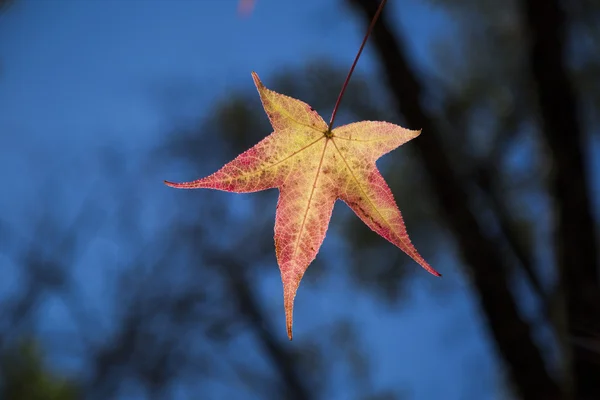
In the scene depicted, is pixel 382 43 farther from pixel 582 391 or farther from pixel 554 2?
pixel 582 391

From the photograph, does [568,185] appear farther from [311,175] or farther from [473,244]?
[311,175]

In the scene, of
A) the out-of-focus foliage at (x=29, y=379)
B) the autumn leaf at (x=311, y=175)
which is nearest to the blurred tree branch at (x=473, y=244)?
the autumn leaf at (x=311, y=175)

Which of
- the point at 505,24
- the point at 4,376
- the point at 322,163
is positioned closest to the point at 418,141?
the point at 322,163

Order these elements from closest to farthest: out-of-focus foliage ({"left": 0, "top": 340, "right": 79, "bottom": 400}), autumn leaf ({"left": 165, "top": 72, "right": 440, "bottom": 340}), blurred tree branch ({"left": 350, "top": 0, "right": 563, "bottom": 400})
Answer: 1. autumn leaf ({"left": 165, "top": 72, "right": 440, "bottom": 340})
2. blurred tree branch ({"left": 350, "top": 0, "right": 563, "bottom": 400})
3. out-of-focus foliage ({"left": 0, "top": 340, "right": 79, "bottom": 400})

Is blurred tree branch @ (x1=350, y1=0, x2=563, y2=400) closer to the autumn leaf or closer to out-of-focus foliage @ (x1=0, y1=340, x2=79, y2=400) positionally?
the autumn leaf

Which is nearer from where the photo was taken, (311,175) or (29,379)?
(311,175)

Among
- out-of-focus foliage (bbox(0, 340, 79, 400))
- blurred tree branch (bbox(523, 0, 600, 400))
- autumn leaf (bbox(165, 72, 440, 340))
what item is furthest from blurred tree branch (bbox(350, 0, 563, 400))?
out-of-focus foliage (bbox(0, 340, 79, 400))

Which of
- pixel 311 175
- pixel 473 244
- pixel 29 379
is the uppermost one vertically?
pixel 311 175

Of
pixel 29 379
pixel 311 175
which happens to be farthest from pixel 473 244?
pixel 29 379

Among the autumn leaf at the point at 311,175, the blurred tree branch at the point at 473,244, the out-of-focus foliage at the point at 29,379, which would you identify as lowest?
the out-of-focus foliage at the point at 29,379

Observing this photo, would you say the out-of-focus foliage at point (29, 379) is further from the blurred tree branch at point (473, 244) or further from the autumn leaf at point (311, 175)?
the autumn leaf at point (311, 175)
